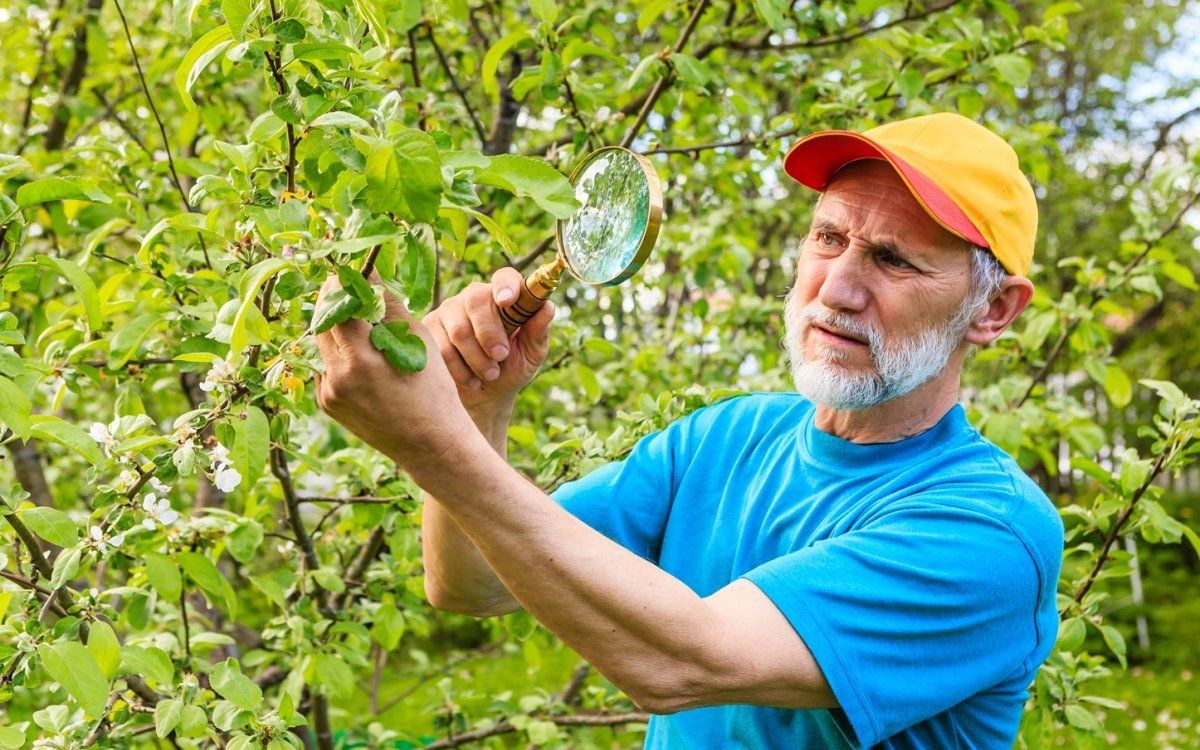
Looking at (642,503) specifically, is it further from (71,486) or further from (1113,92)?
(1113,92)

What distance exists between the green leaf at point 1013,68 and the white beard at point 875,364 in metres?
1.28

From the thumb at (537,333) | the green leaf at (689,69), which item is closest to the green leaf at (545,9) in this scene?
the green leaf at (689,69)

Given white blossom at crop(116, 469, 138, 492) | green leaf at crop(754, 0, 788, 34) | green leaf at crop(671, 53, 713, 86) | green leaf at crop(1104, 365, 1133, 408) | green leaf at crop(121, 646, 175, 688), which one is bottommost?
green leaf at crop(1104, 365, 1133, 408)

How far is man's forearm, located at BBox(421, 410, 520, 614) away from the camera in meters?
1.97

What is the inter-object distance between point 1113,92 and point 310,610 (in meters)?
13.7

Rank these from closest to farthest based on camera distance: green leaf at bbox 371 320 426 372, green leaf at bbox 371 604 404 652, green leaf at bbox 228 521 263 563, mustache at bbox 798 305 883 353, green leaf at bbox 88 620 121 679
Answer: green leaf at bbox 371 320 426 372, green leaf at bbox 88 620 121 679, mustache at bbox 798 305 883 353, green leaf at bbox 228 521 263 563, green leaf at bbox 371 604 404 652

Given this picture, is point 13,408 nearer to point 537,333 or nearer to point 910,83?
point 537,333

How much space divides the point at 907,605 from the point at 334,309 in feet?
3.16

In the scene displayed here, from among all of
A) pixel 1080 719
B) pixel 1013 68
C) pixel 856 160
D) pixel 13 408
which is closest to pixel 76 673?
pixel 13 408

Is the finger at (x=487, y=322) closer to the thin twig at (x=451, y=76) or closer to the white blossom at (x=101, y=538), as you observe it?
the white blossom at (x=101, y=538)

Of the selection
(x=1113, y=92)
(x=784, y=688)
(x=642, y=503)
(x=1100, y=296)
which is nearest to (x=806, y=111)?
(x=1100, y=296)

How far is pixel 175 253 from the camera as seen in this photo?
2.33 metres

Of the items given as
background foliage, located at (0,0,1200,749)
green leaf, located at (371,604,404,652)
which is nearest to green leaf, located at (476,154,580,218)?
background foliage, located at (0,0,1200,749)

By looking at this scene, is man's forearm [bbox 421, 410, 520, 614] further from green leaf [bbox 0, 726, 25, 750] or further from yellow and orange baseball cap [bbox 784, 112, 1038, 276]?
yellow and orange baseball cap [bbox 784, 112, 1038, 276]
